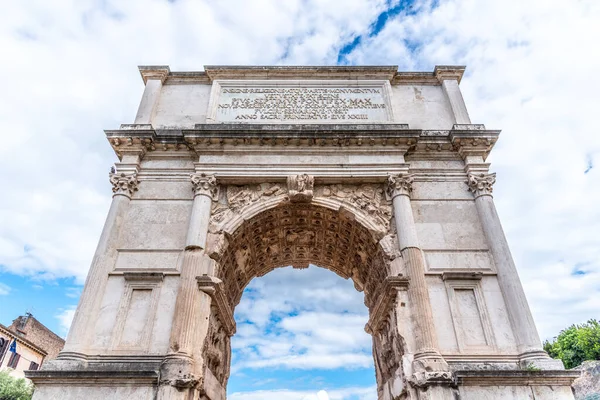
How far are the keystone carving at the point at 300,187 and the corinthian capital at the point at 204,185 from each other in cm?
193

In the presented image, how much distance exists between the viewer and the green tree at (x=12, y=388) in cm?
2036

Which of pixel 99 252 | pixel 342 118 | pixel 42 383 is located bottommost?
pixel 42 383

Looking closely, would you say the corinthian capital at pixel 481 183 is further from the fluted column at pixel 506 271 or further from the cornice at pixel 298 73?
the cornice at pixel 298 73

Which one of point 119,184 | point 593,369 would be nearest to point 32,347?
point 119,184

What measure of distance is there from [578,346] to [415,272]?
28.7 meters

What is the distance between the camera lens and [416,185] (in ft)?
34.3

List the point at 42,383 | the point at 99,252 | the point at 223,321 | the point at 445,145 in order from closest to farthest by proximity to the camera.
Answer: the point at 42,383, the point at 99,252, the point at 223,321, the point at 445,145

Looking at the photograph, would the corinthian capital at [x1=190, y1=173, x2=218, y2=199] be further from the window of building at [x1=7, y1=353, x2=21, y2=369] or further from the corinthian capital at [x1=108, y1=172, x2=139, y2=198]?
the window of building at [x1=7, y1=353, x2=21, y2=369]

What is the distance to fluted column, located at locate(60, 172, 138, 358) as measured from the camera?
8.16 meters

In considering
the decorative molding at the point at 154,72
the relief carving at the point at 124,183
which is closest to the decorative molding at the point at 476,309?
the relief carving at the point at 124,183

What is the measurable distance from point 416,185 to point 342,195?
198cm

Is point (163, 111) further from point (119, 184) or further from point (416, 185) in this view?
point (416, 185)

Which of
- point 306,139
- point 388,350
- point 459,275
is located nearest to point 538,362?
point 459,275

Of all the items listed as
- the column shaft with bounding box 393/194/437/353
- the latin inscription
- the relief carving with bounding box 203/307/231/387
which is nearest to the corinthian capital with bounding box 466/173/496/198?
the column shaft with bounding box 393/194/437/353
